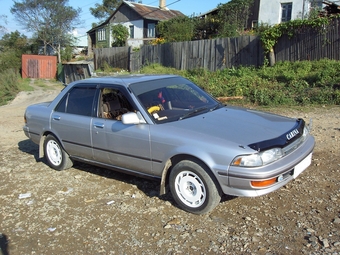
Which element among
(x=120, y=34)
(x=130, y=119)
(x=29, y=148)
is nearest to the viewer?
(x=130, y=119)

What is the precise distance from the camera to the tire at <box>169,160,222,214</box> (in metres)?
3.77

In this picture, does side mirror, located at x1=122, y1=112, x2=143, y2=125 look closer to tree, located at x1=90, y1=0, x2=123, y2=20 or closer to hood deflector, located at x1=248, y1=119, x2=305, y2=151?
hood deflector, located at x1=248, y1=119, x2=305, y2=151

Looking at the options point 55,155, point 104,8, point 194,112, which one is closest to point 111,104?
point 194,112

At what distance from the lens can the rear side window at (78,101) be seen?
5168 mm

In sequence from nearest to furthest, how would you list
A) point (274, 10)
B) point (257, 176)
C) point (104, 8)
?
point (257, 176) < point (274, 10) < point (104, 8)

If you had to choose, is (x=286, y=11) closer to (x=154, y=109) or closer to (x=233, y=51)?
(x=233, y=51)

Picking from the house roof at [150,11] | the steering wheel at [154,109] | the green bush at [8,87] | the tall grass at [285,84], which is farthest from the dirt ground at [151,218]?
the house roof at [150,11]

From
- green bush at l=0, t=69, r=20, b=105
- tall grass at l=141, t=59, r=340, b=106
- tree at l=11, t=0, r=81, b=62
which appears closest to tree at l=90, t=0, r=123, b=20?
tree at l=11, t=0, r=81, b=62

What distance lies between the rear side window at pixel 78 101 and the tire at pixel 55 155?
0.58 meters

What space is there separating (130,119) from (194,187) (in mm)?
1131

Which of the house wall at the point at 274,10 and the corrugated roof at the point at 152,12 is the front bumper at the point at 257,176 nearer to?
the house wall at the point at 274,10

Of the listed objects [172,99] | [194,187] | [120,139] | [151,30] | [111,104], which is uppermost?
[151,30]

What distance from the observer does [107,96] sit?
16.7ft

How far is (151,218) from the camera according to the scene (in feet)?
13.3
